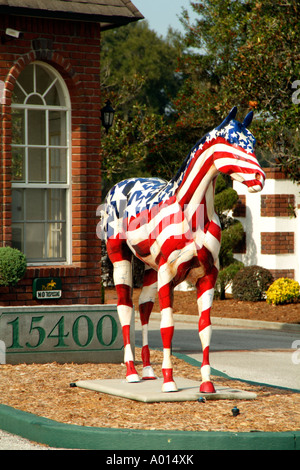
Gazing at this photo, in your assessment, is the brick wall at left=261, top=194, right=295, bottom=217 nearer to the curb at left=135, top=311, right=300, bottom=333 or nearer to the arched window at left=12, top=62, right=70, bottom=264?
the curb at left=135, top=311, right=300, bottom=333

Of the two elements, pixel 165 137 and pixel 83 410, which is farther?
pixel 165 137

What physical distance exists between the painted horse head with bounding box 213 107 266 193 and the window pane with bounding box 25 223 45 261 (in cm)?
551

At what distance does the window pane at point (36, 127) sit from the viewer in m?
12.9

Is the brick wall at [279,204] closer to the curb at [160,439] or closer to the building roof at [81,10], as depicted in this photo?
the building roof at [81,10]

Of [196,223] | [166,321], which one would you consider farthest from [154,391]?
[196,223]

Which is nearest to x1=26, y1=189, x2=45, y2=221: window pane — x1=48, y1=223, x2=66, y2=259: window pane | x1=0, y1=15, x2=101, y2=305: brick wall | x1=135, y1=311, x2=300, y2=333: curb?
x1=48, y1=223, x2=66, y2=259: window pane

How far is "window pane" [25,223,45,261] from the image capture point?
12.9 meters

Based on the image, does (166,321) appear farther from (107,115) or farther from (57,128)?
(107,115)

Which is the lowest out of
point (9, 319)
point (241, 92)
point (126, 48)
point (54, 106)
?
point (9, 319)

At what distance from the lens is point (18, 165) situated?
12.9 meters

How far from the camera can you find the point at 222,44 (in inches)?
1045
